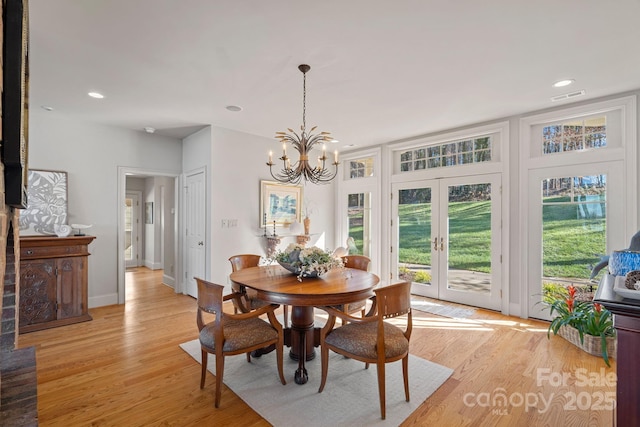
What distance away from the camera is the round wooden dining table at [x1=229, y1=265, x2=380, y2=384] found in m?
2.11

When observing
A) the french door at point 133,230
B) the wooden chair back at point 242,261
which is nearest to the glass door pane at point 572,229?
the wooden chair back at point 242,261

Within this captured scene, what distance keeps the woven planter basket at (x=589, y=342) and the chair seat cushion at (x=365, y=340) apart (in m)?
2.04

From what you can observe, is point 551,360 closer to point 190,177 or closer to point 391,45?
point 391,45

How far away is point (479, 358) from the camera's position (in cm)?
277

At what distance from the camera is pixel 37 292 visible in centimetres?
347

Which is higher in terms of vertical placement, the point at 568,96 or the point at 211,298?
the point at 568,96

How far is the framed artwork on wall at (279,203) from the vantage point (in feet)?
15.8

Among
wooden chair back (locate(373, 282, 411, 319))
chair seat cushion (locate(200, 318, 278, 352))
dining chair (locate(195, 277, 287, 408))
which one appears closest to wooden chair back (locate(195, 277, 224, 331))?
dining chair (locate(195, 277, 287, 408))

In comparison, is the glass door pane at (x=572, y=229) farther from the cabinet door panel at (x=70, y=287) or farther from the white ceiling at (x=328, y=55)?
the cabinet door panel at (x=70, y=287)

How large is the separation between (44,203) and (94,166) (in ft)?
2.48

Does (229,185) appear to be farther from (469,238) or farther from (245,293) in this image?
(469,238)

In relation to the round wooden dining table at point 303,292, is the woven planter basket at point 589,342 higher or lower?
lower

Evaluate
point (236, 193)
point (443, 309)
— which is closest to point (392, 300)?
point (443, 309)

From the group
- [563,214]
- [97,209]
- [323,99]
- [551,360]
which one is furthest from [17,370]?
[563,214]
